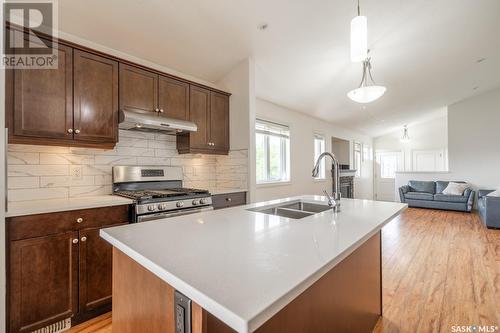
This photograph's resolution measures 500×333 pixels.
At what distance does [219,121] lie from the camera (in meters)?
3.29

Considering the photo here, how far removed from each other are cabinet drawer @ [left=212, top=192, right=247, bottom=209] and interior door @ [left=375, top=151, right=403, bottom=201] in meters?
8.13

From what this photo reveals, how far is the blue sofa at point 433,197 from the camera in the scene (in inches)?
243

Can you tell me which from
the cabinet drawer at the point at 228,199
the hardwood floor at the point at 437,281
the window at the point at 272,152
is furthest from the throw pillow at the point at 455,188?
the cabinet drawer at the point at 228,199

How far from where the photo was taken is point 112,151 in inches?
99.0

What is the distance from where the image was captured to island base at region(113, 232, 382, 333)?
0.79 meters

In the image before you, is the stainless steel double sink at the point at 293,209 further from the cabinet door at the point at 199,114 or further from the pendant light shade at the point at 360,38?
the cabinet door at the point at 199,114

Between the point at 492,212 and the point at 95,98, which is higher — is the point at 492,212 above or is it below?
below

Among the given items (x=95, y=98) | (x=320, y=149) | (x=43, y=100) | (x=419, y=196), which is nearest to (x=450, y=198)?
(x=419, y=196)

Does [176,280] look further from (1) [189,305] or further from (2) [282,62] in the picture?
(2) [282,62]

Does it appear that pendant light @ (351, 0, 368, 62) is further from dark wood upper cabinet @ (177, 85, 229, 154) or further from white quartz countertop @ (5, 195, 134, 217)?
→ white quartz countertop @ (5, 195, 134, 217)

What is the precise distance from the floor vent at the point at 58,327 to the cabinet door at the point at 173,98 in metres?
1.99

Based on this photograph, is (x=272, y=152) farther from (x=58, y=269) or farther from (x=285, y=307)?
(x=285, y=307)

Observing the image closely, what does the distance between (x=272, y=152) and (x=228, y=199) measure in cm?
178

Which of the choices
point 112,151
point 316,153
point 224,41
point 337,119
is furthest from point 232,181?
point 337,119
